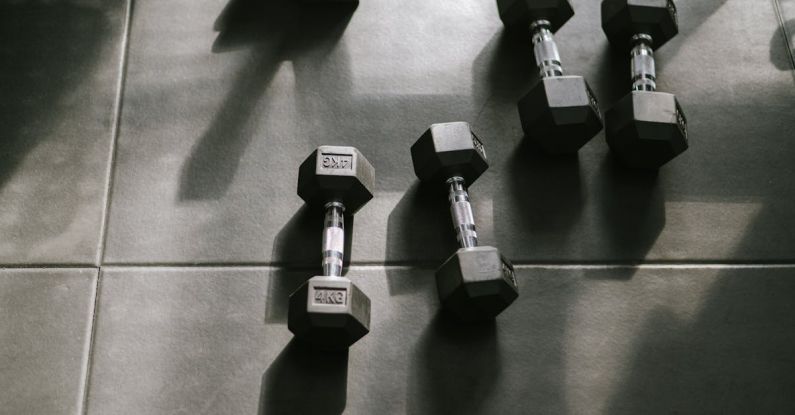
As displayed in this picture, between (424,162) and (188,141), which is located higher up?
(188,141)

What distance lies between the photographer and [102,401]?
1.26 m

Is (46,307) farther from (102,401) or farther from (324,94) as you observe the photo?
(324,94)

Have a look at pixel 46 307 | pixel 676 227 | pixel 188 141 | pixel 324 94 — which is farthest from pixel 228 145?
pixel 676 227

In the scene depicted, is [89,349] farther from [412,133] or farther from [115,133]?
[412,133]

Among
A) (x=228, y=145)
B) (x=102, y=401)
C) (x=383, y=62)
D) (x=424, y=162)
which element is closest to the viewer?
(x=102, y=401)

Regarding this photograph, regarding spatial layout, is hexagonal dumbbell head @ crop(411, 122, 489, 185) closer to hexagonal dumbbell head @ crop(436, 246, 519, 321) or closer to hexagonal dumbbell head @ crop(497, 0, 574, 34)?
hexagonal dumbbell head @ crop(436, 246, 519, 321)

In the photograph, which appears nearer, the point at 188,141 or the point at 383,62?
the point at 188,141

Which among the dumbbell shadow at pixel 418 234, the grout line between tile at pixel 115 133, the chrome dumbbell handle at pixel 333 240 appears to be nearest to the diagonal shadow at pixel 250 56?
the grout line between tile at pixel 115 133

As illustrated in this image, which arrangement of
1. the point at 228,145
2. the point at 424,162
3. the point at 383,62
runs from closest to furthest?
the point at 424,162
the point at 228,145
the point at 383,62

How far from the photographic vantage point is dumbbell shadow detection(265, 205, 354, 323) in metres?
1.35

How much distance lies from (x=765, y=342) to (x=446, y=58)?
886 millimetres

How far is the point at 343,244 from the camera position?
134cm

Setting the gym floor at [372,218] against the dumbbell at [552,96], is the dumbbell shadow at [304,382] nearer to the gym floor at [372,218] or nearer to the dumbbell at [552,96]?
the gym floor at [372,218]

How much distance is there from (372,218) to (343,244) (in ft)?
0.40
